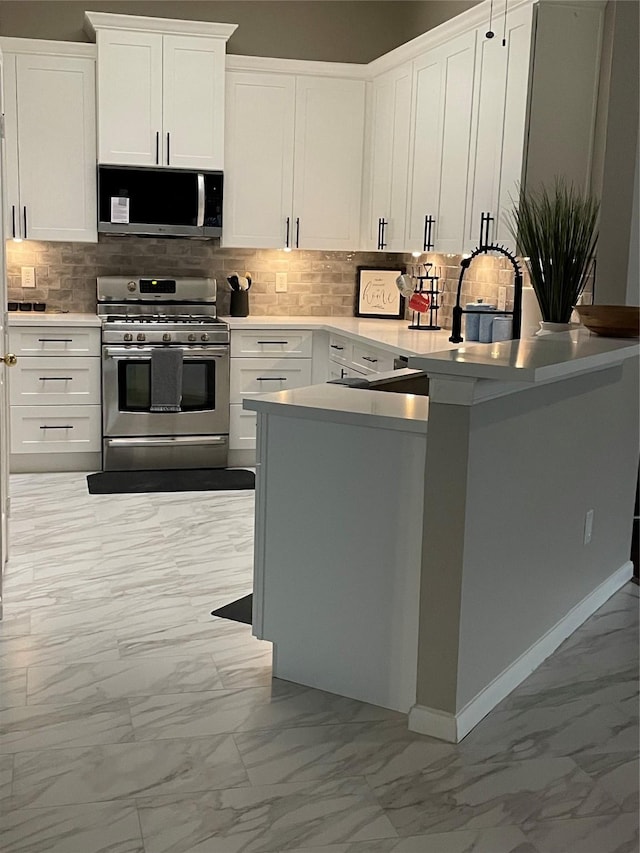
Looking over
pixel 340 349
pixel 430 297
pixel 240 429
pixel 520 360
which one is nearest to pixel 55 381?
pixel 240 429

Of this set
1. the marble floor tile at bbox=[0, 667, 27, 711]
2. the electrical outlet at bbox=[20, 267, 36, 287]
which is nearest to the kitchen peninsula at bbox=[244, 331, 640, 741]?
the marble floor tile at bbox=[0, 667, 27, 711]

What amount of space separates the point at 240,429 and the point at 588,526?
2.88 meters

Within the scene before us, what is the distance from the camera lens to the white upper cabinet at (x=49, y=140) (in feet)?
18.7

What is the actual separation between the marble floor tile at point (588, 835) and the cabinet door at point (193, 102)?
4.56 m

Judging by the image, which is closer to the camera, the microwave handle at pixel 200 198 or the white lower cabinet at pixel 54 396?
the white lower cabinet at pixel 54 396

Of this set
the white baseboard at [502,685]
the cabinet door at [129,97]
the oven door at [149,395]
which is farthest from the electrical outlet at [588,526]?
the cabinet door at [129,97]

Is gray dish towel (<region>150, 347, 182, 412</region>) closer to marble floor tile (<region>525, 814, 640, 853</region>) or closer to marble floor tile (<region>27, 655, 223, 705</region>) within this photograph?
marble floor tile (<region>27, 655, 223, 705</region>)

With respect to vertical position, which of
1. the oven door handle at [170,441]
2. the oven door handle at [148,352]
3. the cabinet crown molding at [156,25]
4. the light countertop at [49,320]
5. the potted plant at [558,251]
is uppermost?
the cabinet crown molding at [156,25]

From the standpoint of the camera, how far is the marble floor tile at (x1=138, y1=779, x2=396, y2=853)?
2.24 metres

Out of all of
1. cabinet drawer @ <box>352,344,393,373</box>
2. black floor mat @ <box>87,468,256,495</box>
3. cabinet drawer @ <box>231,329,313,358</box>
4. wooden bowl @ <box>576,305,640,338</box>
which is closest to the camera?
wooden bowl @ <box>576,305,640,338</box>

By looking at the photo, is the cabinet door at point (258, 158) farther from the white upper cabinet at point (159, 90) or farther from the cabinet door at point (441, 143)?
the cabinet door at point (441, 143)

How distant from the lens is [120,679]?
10.1 ft

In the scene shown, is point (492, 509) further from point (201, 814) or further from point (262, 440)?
point (201, 814)

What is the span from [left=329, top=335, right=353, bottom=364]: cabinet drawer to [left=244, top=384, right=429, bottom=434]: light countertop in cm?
255
